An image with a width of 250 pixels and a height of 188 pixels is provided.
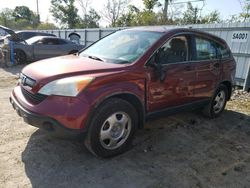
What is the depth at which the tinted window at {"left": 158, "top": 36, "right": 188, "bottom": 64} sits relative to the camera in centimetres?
393

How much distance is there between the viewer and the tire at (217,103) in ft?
17.2

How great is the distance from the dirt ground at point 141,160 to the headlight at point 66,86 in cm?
95

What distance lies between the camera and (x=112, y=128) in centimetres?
346

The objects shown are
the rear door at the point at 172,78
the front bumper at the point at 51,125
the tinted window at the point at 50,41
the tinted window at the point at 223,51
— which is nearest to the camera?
the front bumper at the point at 51,125

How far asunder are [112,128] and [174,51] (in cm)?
165

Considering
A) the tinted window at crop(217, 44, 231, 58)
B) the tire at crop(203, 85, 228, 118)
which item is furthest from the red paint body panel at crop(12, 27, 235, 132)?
the tinted window at crop(217, 44, 231, 58)

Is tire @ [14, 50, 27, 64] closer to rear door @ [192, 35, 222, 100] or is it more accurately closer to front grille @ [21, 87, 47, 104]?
front grille @ [21, 87, 47, 104]

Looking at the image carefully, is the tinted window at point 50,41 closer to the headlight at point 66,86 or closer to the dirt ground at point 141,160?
the dirt ground at point 141,160

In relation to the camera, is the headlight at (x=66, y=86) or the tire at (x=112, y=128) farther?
the tire at (x=112, y=128)

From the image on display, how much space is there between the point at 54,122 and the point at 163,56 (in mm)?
1900

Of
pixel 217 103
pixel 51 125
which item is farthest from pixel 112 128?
pixel 217 103

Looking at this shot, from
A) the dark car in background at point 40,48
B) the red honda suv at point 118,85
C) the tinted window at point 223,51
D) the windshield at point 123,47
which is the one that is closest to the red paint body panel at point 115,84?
the red honda suv at point 118,85

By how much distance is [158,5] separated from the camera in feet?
108

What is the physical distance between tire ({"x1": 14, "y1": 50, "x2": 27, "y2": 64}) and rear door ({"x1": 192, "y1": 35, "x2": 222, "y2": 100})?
30.6 feet
